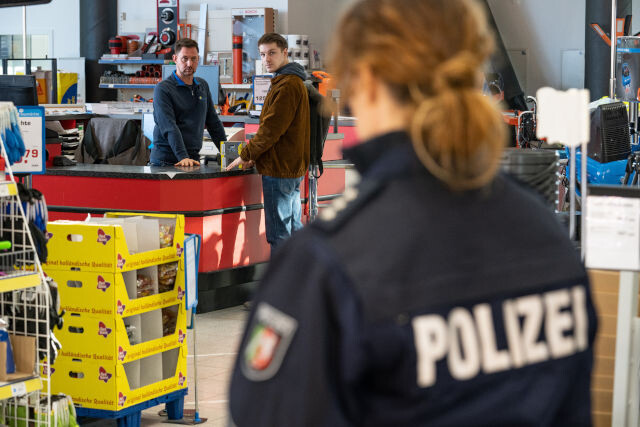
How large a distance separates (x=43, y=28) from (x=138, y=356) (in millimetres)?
13376

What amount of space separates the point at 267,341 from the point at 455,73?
399 millimetres

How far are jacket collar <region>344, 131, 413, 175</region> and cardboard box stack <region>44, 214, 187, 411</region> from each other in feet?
9.02

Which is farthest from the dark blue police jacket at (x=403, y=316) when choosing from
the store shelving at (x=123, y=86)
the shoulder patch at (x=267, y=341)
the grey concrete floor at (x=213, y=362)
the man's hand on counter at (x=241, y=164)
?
the store shelving at (x=123, y=86)

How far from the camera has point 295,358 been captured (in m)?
1.13

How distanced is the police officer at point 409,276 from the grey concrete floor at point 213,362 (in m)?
2.57

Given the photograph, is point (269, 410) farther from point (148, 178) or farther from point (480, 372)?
point (148, 178)

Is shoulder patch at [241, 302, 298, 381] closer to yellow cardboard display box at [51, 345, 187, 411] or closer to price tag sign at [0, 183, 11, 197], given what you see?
price tag sign at [0, 183, 11, 197]

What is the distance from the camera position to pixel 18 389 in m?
3.21

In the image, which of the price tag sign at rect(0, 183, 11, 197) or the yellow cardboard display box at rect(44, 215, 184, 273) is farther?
the yellow cardboard display box at rect(44, 215, 184, 273)

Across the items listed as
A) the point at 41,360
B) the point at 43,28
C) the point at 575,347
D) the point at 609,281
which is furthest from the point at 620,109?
the point at 43,28

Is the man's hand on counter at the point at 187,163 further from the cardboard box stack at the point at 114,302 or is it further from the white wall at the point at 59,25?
the white wall at the point at 59,25

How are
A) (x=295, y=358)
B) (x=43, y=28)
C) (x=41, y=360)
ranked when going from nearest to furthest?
(x=295, y=358) < (x=41, y=360) < (x=43, y=28)

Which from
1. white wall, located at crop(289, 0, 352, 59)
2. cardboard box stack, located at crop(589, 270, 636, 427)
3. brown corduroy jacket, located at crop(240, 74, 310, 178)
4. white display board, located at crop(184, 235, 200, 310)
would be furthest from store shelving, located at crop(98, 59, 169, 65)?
cardboard box stack, located at crop(589, 270, 636, 427)

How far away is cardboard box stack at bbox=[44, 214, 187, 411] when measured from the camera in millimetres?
3887
